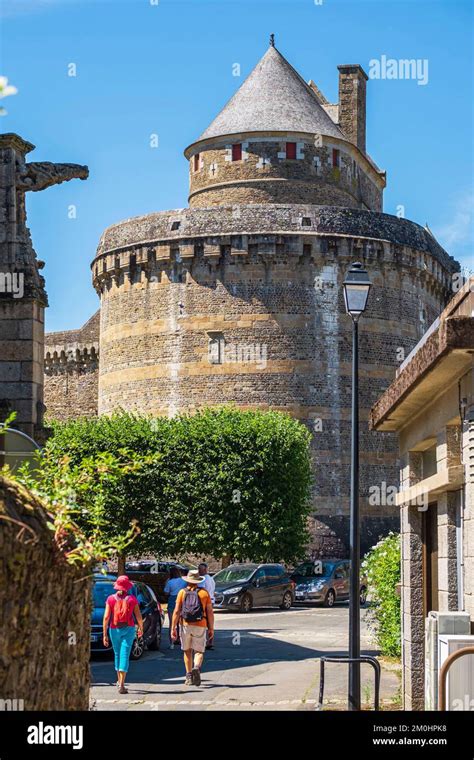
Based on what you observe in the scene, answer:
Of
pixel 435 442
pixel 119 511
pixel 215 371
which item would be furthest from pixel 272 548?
pixel 435 442

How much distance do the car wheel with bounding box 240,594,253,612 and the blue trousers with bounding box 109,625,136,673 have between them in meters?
17.9

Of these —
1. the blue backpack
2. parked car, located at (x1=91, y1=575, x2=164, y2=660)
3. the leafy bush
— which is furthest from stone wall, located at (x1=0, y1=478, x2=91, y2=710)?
parked car, located at (x1=91, y1=575, x2=164, y2=660)

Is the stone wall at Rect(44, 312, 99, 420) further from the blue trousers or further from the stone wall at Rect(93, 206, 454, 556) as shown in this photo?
the blue trousers

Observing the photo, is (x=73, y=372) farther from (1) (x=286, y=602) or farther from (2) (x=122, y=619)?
(2) (x=122, y=619)

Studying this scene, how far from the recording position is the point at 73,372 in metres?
58.5

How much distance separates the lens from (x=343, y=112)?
192ft

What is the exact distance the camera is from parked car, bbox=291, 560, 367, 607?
124ft

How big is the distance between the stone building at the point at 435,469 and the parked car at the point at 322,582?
23895 mm

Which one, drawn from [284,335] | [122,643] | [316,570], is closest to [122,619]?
[122,643]

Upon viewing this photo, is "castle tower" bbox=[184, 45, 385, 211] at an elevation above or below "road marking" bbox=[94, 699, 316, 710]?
above

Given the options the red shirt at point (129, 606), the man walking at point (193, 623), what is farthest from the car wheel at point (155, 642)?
the red shirt at point (129, 606)

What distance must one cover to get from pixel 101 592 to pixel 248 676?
4139 mm

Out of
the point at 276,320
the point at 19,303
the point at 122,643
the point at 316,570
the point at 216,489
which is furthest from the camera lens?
the point at 276,320
